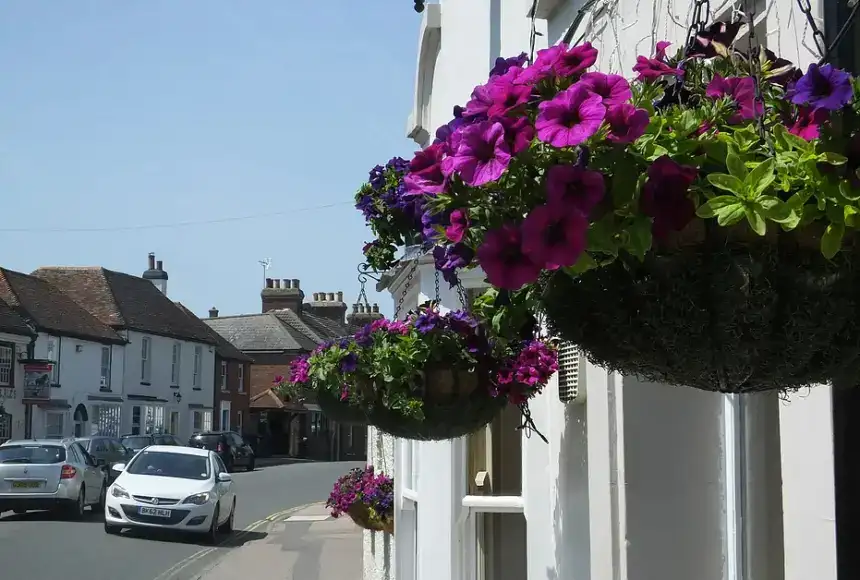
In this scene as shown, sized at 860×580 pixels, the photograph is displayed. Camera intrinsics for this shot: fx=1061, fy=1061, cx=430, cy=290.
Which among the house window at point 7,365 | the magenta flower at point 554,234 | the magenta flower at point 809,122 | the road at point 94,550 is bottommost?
the road at point 94,550

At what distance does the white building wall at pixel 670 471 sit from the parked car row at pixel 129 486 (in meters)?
13.3

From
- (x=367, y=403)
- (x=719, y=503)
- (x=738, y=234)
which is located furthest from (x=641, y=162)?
(x=367, y=403)

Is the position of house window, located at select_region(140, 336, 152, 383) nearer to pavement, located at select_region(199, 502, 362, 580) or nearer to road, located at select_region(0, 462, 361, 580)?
road, located at select_region(0, 462, 361, 580)

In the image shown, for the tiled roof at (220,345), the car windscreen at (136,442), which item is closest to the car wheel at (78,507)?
the car windscreen at (136,442)

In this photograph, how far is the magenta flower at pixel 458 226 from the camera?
79.3 inches

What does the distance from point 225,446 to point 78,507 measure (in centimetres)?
1994

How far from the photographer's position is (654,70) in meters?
2.17

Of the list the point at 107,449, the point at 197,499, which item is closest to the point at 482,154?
the point at 197,499

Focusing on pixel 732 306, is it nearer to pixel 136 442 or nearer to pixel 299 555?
pixel 299 555

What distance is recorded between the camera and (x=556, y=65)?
2055 millimetres

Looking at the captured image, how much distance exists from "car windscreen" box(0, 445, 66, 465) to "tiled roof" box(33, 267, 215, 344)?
961 inches

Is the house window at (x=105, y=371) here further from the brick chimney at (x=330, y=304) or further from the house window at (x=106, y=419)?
the brick chimney at (x=330, y=304)

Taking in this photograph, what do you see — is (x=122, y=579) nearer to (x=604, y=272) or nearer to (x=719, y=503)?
(x=719, y=503)

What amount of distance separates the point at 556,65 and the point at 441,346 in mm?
2041
